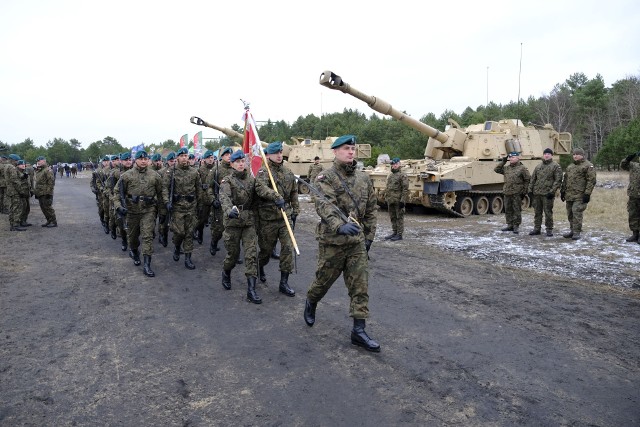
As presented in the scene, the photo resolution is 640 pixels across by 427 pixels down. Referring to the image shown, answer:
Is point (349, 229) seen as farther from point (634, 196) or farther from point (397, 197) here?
point (634, 196)

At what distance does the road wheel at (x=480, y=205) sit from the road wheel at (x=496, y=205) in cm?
21

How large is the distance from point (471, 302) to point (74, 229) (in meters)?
10.4

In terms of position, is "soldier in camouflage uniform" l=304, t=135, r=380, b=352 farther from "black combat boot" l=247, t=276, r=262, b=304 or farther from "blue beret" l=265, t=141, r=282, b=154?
"blue beret" l=265, t=141, r=282, b=154

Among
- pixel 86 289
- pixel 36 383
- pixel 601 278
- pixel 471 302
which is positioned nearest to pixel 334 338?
pixel 471 302

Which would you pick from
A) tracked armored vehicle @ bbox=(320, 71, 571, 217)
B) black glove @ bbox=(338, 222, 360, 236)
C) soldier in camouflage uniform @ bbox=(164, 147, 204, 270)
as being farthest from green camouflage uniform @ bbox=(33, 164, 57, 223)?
black glove @ bbox=(338, 222, 360, 236)

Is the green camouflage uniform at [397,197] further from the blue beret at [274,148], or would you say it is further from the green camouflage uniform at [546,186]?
the blue beret at [274,148]

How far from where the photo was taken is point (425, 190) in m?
13.8

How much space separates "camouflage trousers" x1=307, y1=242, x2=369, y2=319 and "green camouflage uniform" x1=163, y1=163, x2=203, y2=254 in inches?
152

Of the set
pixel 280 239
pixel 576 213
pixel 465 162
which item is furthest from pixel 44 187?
pixel 576 213

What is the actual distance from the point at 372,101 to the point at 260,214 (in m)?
7.03

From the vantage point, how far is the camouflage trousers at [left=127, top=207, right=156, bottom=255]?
7.25 meters

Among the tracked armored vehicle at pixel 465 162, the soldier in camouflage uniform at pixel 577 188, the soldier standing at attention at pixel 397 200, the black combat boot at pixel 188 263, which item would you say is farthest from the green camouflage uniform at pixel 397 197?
the black combat boot at pixel 188 263

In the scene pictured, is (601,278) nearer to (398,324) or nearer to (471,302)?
(471,302)

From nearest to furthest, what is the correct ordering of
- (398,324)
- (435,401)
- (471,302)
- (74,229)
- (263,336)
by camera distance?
(435,401), (263,336), (398,324), (471,302), (74,229)
